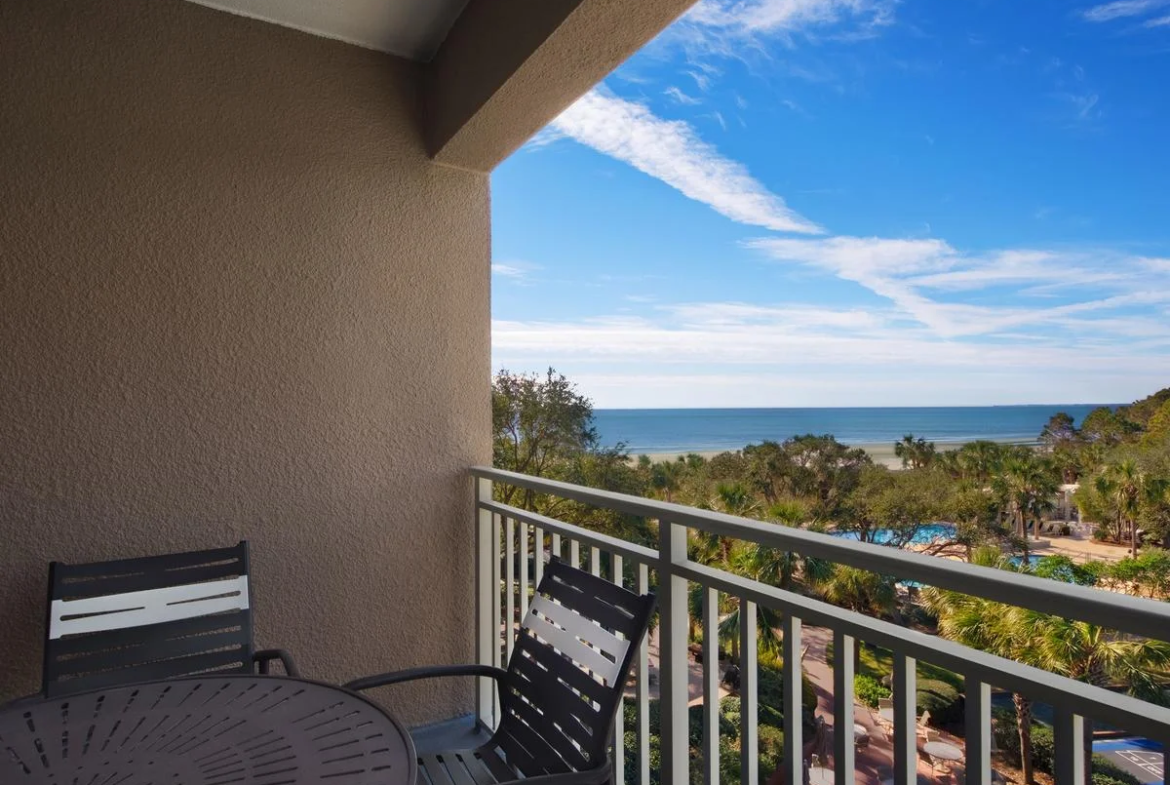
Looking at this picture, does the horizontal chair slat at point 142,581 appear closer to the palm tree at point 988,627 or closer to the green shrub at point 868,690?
the palm tree at point 988,627

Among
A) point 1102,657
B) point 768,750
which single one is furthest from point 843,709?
point 1102,657

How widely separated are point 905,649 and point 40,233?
2.95m

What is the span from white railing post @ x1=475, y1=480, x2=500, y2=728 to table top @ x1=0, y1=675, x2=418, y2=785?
143 cm

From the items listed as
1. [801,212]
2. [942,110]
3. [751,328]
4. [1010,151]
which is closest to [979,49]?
[942,110]

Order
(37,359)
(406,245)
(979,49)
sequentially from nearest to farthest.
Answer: (37,359) → (406,245) → (979,49)

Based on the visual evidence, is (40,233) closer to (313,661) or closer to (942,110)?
(313,661)

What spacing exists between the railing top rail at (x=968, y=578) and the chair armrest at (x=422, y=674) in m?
0.72

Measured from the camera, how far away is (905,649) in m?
1.24

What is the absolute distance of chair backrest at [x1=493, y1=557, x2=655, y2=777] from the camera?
167 cm

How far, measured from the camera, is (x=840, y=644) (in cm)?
138

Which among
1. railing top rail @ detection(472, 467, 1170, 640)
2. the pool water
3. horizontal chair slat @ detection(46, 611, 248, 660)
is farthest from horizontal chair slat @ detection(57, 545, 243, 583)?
the pool water

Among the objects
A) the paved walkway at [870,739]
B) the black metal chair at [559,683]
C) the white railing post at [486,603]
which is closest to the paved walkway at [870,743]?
the paved walkway at [870,739]

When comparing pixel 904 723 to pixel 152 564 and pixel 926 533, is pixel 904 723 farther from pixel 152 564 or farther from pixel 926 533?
pixel 926 533

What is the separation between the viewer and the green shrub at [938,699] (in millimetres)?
12688
